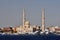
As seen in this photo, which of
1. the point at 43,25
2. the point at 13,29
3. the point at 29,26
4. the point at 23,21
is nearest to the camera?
the point at 43,25

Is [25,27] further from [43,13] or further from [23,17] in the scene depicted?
[43,13]

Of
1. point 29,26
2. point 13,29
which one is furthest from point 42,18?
point 13,29

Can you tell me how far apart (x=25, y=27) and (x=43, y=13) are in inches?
1048

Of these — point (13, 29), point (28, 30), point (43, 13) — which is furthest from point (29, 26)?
point (43, 13)

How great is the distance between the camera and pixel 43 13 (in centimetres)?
15675

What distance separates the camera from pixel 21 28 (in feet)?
596

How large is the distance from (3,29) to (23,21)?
2846 cm

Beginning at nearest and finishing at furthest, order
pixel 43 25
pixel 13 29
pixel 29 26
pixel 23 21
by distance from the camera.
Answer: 1. pixel 43 25
2. pixel 23 21
3. pixel 29 26
4. pixel 13 29

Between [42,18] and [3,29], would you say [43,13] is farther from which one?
[3,29]

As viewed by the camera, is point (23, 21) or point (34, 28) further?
point (34, 28)

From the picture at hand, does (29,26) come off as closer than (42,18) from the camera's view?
No

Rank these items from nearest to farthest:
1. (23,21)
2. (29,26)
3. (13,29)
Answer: (23,21)
(29,26)
(13,29)

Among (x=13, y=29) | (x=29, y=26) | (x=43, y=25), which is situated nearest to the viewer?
(x=43, y=25)

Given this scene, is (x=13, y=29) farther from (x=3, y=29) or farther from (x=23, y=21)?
(x=23, y=21)
